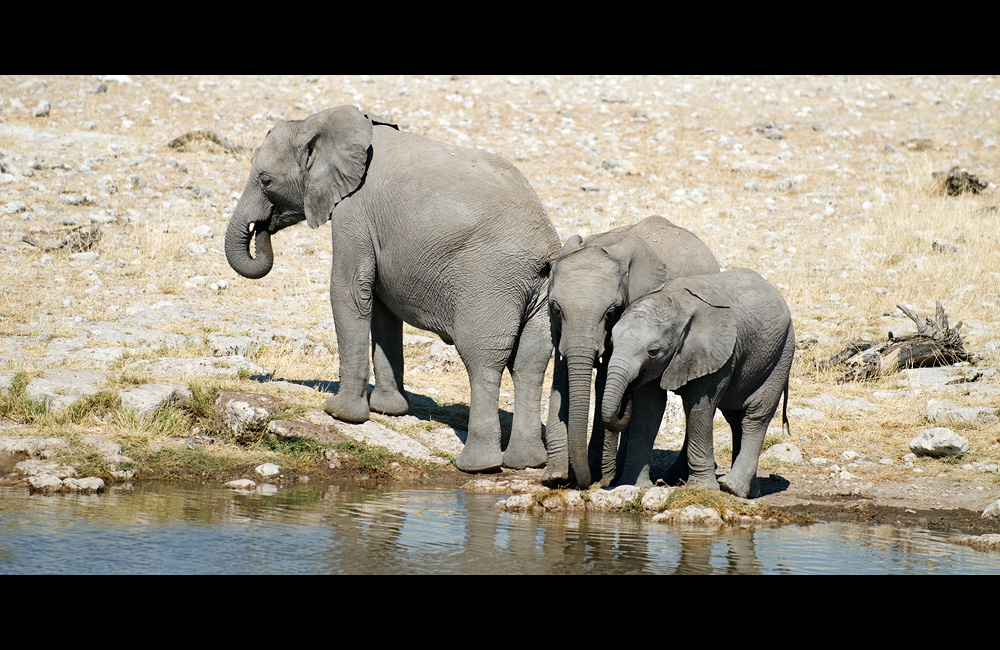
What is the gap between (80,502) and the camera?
8953mm

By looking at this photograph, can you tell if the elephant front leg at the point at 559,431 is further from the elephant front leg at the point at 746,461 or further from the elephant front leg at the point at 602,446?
the elephant front leg at the point at 746,461

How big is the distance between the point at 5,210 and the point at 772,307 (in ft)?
43.2

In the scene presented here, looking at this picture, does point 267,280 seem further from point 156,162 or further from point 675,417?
point 675,417

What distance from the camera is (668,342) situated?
9195 mm

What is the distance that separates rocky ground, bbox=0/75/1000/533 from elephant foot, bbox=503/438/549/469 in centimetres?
10

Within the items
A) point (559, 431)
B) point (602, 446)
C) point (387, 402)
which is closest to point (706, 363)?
point (602, 446)

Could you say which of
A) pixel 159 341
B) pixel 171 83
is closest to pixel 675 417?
pixel 159 341

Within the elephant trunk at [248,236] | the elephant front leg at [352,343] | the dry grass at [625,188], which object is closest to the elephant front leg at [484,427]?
the elephant front leg at [352,343]

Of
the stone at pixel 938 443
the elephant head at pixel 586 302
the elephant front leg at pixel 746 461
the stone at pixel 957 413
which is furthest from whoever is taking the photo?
the stone at pixel 957 413

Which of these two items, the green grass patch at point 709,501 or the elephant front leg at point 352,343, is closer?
the green grass patch at point 709,501

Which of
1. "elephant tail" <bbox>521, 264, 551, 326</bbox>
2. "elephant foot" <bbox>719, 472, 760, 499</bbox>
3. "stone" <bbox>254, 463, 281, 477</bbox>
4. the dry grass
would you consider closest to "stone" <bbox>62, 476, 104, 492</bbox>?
"stone" <bbox>254, 463, 281, 477</bbox>

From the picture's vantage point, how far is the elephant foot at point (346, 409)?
11.2m

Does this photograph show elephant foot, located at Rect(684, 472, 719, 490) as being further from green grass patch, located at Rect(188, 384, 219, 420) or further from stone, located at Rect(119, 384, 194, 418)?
stone, located at Rect(119, 384, 194, 418)

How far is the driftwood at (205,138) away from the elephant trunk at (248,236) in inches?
419
